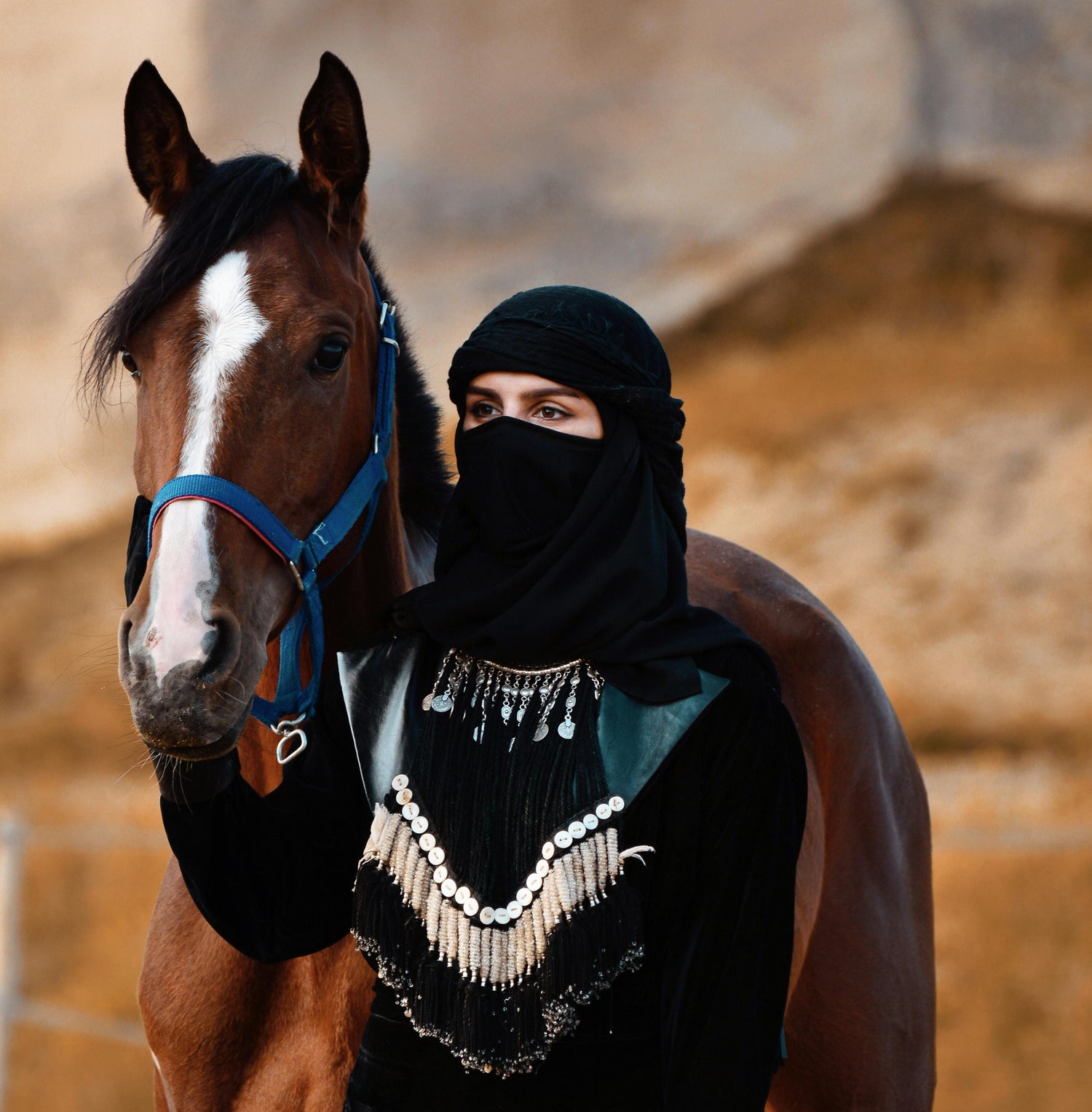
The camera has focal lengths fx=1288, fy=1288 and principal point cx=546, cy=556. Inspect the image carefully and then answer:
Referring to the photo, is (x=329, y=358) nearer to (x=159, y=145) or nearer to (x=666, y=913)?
(x=159, y=145)

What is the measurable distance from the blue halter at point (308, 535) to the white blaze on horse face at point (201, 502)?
0.03 meters

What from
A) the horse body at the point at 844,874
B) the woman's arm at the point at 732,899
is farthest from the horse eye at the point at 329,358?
the horse body at the point at 844,874

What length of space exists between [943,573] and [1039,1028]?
4.95 metres

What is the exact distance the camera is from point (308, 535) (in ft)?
5.83

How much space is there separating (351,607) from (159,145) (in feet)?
2.48

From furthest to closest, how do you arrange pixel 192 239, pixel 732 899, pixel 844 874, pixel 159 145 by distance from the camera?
pixel 844 874 → pixel 159 145 → pixel 192 239 → pixel 732 899

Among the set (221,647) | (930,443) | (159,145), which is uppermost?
(159,145)

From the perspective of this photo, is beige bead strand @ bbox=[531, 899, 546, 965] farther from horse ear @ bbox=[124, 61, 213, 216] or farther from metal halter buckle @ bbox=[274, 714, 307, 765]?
horse ear @ bbox=[124, 61, 213, 216]

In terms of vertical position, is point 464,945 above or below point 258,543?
below

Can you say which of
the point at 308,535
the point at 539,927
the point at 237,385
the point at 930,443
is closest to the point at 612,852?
the point at 539,927

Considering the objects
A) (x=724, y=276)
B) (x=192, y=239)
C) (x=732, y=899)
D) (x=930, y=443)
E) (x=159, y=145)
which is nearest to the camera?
(x=732, y=899)

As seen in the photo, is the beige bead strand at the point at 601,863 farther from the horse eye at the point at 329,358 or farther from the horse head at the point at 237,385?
the horse eye at the point at 329,358

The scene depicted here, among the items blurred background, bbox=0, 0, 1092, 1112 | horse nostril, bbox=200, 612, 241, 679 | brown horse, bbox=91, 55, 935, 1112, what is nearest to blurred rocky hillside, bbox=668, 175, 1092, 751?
blurred background, bbox=0, 0, 1092, 1112

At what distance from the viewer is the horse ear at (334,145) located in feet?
6.37
